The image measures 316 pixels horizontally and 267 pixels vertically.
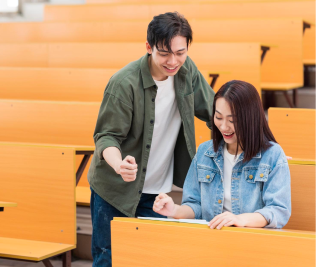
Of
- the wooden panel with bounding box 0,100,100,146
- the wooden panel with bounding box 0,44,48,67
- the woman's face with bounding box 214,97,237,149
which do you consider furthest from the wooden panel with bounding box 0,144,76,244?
the wooden panel with bounding box 0,44,48,67

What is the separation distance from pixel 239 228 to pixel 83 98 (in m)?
1.58

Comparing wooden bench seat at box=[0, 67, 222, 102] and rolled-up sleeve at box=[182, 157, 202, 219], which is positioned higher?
wooden bench seat at box=[0, 67, 222, 102]

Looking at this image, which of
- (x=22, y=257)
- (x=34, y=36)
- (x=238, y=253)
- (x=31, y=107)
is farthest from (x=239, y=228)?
(x=34, y=36)

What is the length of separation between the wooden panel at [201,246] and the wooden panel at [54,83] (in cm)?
136

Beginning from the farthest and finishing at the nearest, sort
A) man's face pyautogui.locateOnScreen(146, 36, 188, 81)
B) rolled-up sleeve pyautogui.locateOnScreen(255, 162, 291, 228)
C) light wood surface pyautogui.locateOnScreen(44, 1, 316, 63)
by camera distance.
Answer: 1. light wood surface pyautogui.locateOnScreen(44, 1, 316, 63)
2. man's face pyautogui.locateOnScreen(146, 36, 188, 81)
3. rolled-up sleeve pyautogui.locateOnScreen(255, 162, 291, 228)

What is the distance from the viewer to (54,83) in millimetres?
2445

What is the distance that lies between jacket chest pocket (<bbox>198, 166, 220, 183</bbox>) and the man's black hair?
0.28 metres

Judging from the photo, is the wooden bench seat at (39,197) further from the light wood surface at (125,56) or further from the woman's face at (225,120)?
the light wood surface at (125,56)

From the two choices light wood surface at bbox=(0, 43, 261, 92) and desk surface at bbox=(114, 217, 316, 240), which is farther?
light wood surface at bbox=(0, 43, 261, 92)

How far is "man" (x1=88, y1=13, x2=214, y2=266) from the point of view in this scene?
1.21 meters

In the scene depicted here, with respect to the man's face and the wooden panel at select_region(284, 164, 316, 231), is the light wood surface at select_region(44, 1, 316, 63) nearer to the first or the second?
the wooden panel at select_region(284, 164, 316, 231)

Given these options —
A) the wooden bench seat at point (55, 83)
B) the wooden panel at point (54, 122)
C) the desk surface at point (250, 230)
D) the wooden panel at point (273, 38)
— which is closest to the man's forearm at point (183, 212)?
the desk surface at point (250, 230)

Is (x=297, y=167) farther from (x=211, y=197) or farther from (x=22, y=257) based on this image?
(x=22, y=257)

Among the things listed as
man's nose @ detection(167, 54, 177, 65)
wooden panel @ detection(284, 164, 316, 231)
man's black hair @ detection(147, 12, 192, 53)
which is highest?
man's black hair @ detection(147, 12, 192, 53)
